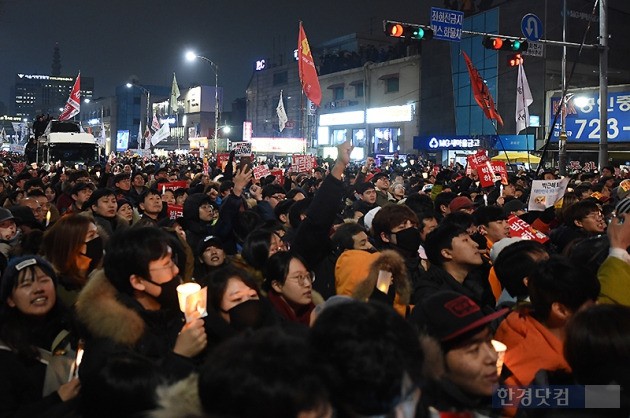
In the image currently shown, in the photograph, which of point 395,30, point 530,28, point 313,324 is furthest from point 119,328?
point 530,28

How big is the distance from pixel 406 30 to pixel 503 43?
123 inches

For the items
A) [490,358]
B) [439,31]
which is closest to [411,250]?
[490,358]

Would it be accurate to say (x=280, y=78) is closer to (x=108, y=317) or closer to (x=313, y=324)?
(x=108, y=317)

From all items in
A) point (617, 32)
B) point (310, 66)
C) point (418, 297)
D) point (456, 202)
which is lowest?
point (418, 297)

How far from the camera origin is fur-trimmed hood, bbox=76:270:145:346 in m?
3.08

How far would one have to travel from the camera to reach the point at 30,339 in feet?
11.7

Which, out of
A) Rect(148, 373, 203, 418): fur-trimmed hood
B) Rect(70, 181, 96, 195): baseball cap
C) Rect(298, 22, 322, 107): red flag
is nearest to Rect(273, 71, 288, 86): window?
Rect(298, 22, 322, 107): red flag

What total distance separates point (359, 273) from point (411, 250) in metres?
1.09

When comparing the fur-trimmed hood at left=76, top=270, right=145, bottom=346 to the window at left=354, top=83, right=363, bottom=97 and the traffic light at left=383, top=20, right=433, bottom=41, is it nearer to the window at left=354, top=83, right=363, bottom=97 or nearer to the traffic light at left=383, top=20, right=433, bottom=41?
the traffic light at left=383, top=20, right=433, bottom=41

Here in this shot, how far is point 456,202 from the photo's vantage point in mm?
8758

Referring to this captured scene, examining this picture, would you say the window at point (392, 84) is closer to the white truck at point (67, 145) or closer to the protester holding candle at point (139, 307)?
the white truck at point (67, 145)

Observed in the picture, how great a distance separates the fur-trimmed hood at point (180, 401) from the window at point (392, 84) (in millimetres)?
51190

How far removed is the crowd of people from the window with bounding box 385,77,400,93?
154ft

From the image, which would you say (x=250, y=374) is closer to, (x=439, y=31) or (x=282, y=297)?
(x=282, y=297)
